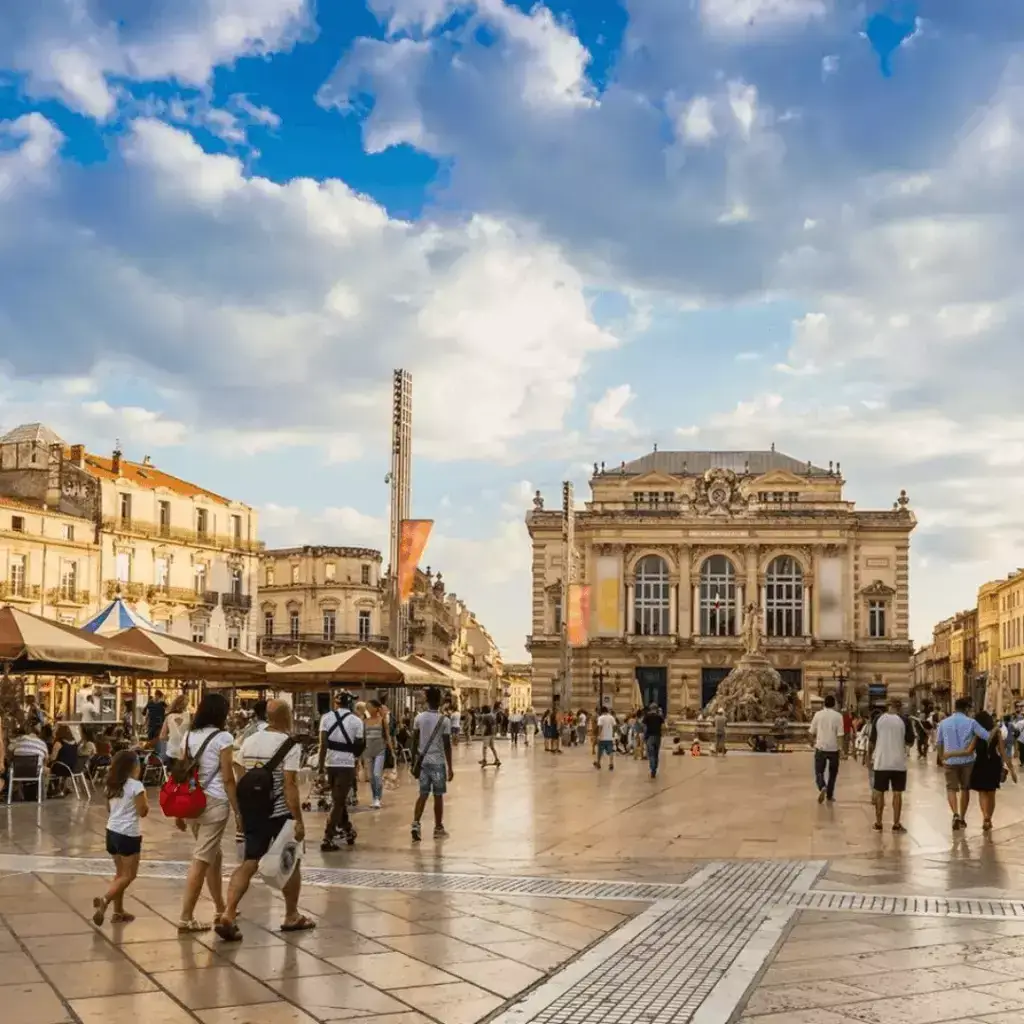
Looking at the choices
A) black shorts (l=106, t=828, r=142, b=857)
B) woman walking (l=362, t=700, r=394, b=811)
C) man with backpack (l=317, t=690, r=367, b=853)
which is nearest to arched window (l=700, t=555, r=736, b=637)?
woman walking (l=362, t=700, r=394, b=811)

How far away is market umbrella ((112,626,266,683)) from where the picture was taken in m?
22.7

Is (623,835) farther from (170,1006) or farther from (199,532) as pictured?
(199,532)

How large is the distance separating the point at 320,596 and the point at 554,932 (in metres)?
79.8

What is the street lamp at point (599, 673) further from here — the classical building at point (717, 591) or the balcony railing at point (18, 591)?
the balcony railing at point (18, 591)

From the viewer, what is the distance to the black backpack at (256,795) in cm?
912

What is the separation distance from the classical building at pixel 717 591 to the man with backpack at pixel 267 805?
69979mm

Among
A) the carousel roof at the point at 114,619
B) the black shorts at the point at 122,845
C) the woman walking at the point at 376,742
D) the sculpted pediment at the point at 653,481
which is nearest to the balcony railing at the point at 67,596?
the carousel roof at the point at 114,619

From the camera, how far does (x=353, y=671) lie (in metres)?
24.9

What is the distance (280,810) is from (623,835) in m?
7.98

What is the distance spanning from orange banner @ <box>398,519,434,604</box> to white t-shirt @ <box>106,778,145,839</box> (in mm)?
20607

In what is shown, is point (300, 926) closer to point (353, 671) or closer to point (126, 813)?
point (126, 813)

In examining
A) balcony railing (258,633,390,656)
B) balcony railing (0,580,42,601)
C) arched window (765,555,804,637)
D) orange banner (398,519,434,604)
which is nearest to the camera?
orange banner (398,519,434,604)

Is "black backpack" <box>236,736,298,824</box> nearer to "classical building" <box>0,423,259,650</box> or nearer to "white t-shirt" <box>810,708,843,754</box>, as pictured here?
"white t-shirt" <box>810,708,843,754</box>

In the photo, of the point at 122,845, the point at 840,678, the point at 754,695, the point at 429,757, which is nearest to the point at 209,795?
the point at 122,845
